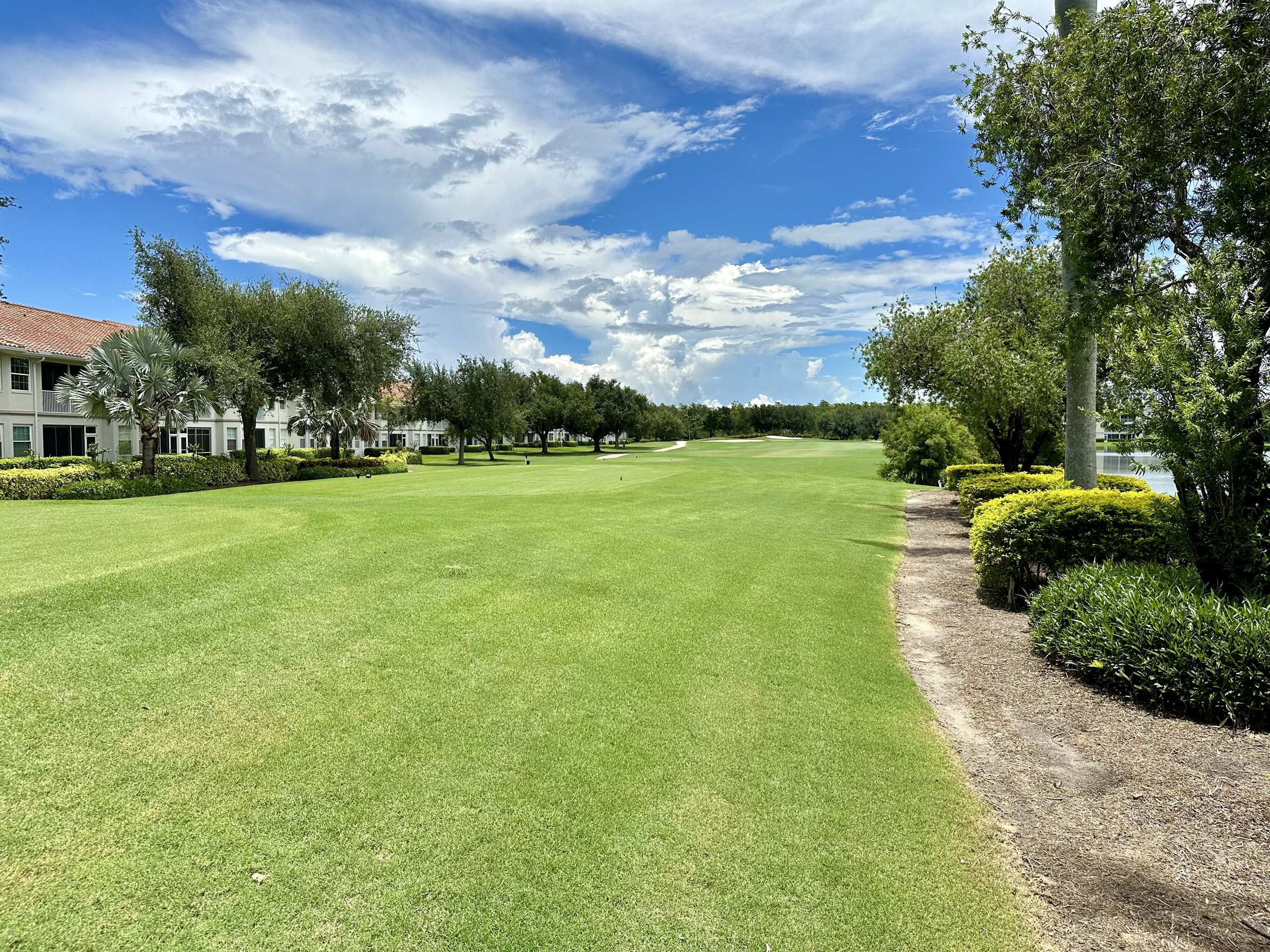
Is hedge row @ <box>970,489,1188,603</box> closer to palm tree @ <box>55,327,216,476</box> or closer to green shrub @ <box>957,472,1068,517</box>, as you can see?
green shrub @ <box>957,472,1068,517</box>

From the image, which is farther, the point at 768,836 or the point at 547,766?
the point at 547,766

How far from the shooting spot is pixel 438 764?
14.9 feet

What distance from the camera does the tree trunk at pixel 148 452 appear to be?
24109 millimetres

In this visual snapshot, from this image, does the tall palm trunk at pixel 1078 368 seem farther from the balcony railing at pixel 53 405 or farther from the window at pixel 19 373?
the window at pixel 19 373

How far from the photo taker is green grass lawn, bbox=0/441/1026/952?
3.27m

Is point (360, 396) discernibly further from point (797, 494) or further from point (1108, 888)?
point (1108, 888)

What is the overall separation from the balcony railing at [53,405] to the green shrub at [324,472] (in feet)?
35.2

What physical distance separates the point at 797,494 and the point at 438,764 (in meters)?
22.4

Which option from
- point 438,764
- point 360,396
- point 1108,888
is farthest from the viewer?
point 360,396

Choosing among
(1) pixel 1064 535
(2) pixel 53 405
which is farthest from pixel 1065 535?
(2) pixel 53 405

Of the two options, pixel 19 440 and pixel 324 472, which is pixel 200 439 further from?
pixel 324 472

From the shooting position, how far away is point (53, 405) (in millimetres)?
31250

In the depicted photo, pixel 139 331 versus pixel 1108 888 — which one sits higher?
pixel 139 331

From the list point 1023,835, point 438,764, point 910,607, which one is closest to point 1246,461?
point 910,607
